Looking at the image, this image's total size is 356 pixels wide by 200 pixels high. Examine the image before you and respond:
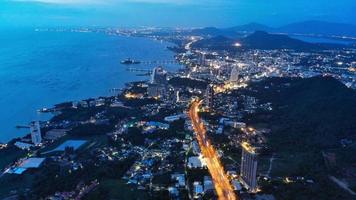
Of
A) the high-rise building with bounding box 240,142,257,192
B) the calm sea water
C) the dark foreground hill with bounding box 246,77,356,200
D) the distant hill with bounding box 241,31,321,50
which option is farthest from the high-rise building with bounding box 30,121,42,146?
the distant hill with bounding box 241,31,321,50

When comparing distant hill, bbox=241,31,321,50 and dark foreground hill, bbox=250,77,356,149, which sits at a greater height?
distant hill, bbox=241,31,321,50

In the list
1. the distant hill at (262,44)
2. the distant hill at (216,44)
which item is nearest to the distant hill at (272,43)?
the distant hill at (262,44)

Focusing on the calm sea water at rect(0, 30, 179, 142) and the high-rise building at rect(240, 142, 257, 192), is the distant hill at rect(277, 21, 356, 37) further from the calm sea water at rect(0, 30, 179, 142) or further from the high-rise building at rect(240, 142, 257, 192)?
the high-rise building at rect(240, 142, 257, 192)

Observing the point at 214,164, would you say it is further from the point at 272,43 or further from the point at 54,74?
the point at 272,43

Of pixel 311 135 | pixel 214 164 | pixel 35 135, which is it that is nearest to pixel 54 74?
pixel 35 135

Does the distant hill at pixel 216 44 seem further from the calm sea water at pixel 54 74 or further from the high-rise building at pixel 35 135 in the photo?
the high-rise building at pixel 35 135

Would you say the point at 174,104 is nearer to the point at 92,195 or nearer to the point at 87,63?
the point at 92,195
